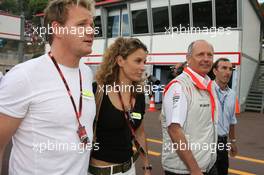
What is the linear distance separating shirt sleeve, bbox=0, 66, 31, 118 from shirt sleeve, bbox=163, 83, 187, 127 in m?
1.27

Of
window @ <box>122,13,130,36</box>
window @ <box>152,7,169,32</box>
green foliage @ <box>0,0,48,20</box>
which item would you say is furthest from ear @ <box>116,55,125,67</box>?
green foliage @ <box>0,0,48,20</box>

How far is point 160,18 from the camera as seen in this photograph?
18281mm

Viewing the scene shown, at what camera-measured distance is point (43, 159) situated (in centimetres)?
185

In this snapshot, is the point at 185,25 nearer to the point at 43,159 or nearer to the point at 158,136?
the point at 158,136

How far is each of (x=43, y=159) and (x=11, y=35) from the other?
86.8 feet

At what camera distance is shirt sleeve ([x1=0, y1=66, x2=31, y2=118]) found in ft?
5.69

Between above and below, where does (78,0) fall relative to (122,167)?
above

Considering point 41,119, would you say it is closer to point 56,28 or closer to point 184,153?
point 56,28

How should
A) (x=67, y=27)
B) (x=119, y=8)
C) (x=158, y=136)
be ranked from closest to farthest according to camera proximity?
(x=67, y=27)
(x=158, y=136)
(x=119, y=8)

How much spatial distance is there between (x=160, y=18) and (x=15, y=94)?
56.3 ft

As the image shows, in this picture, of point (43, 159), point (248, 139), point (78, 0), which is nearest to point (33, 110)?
point (43, 159)

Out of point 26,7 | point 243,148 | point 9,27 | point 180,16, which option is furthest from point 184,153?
point 26,7

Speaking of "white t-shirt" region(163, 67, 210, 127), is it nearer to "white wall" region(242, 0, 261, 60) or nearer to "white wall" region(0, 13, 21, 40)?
"white wall" region(242, 0, 261, 60)

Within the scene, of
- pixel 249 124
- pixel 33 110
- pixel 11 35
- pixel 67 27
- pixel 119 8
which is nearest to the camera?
pixel 33 110
